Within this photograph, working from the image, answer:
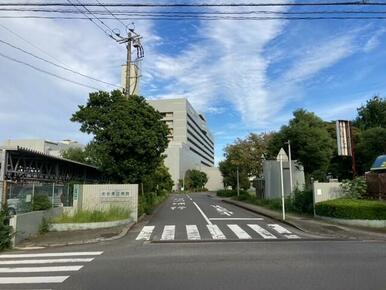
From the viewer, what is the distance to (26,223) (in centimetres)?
1488

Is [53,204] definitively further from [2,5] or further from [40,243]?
[2,5]

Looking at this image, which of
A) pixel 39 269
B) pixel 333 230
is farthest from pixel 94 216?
pixel 333 230

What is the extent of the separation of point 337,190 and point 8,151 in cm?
1650

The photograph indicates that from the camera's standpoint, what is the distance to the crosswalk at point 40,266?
848 cm

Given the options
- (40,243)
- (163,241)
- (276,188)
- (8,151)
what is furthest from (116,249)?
(276,188)

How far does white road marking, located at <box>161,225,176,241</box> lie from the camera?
15320 mm

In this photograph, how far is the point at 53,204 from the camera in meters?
19.0

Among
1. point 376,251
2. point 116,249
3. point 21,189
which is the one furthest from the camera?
point 21,189

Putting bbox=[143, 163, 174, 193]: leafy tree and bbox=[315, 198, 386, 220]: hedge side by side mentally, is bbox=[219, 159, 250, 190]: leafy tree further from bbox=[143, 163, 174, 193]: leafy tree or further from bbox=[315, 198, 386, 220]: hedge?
bbox=[315, 198, 386, 220]: hedge

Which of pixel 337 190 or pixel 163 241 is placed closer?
pixel 163 241

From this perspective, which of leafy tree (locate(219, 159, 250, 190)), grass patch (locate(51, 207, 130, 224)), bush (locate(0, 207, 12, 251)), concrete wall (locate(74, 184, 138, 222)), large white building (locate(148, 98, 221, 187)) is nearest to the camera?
bush (locate(0, 207, 12, 251))

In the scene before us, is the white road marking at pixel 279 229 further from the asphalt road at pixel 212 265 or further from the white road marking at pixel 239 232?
the asphalt road at pixel 212 265

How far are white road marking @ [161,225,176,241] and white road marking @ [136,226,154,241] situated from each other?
21.9 inches

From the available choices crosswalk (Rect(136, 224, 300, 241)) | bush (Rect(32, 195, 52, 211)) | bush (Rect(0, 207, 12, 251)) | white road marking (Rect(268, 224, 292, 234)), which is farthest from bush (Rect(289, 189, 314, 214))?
bush (Rect(0, 207, 12, 251))
